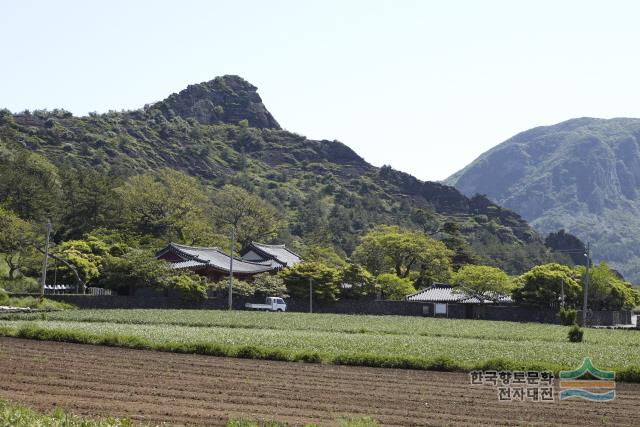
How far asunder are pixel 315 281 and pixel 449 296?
46.1 ft

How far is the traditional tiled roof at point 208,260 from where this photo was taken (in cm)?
6694

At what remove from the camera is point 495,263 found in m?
120

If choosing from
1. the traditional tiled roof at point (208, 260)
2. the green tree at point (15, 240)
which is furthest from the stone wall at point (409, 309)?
the green tree at point (15, 240)

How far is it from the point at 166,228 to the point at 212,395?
64812 mm

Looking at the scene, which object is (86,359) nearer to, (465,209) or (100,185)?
(100,185)

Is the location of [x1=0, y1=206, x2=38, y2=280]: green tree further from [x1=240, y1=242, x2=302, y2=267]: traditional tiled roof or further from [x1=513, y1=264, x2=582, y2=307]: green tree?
[x1=513, y1=264, x2=582, y2=307]: green tree

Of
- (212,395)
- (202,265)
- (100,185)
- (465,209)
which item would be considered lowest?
(212,395)

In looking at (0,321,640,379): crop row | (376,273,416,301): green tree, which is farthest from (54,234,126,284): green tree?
(0,321,640,379): crop row

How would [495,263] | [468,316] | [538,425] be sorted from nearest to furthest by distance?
[538,425]
[468,316]
[495,263]

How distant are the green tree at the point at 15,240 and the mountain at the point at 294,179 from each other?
38300mm

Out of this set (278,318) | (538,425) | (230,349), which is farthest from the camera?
(278,318)

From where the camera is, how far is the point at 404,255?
268 ft

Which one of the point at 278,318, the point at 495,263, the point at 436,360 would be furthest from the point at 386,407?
the point at 495,263

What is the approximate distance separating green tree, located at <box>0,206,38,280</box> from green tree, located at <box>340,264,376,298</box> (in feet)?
86.9
